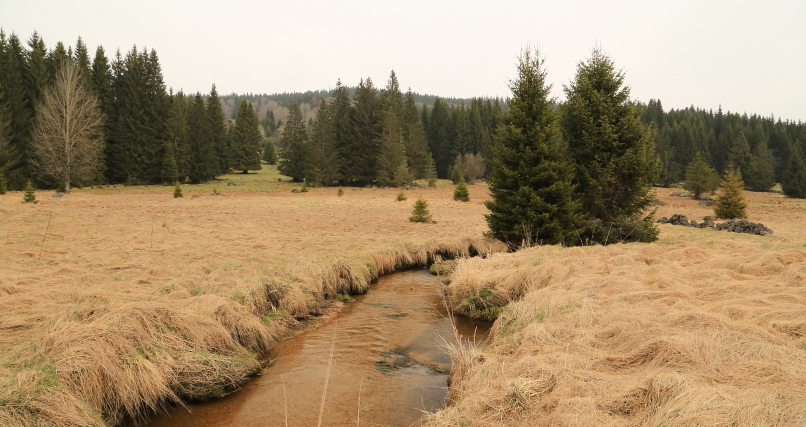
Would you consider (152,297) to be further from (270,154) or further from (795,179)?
(270,154)

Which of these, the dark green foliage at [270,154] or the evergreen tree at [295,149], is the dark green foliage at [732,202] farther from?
the dark green foliage at [270,154]

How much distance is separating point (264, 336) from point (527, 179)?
1112 centimetres

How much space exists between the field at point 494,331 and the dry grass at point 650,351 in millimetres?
24

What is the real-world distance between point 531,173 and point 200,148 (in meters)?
51.8

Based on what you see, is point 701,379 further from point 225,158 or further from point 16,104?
point 225,158

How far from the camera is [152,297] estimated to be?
326 inches

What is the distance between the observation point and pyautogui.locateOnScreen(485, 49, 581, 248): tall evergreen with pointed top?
15742 millimetres

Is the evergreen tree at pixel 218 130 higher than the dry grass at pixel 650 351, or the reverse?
the evergreen tree at pixel 218 130

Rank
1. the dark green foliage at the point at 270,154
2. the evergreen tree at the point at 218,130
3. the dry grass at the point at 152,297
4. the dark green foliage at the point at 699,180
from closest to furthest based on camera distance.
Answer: the dry grass at the point at 152,297 < the dark green foliage at the point at 699,180 < the evergreen tree at the point at 218,130 < the dark green foliage at the point at 270,154

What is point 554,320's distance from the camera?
7.33m

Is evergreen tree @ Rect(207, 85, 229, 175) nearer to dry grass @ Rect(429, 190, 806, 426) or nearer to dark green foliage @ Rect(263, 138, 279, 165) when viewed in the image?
dark green foliage @ Rect(263, 138, 279, 165)

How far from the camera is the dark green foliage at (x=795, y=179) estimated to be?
57594mm


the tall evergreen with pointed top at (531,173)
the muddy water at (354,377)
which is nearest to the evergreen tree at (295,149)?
the tall evergreen with pointed top at (531,173)

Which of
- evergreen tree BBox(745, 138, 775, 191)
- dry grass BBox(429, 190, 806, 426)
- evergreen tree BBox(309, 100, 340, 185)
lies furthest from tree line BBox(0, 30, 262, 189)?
evergreen tree BBox(745, 138, 775, 191)
